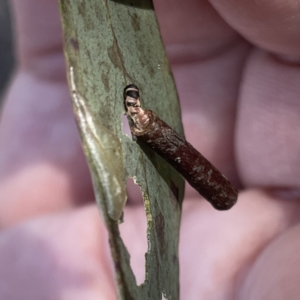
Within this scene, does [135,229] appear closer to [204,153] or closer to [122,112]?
[204,153]

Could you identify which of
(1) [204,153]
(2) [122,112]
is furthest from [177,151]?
(1) [204,153]

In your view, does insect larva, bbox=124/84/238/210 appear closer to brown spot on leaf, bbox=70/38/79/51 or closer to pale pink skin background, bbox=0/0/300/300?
brown spot on leaf, bbox=70/38/79/51

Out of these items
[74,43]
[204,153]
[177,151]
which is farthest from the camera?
[204,153]

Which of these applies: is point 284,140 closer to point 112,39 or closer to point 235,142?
point 235,142

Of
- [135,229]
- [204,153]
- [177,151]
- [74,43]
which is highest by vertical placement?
[74,43]

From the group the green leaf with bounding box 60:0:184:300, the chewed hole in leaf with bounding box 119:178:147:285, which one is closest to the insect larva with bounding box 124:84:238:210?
the green leaf with bounding box 60:0:184:300

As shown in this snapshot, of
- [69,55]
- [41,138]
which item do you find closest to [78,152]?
[41,138]
